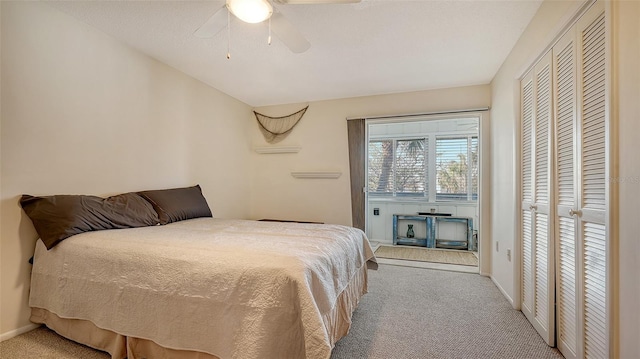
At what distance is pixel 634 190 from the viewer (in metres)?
1.02

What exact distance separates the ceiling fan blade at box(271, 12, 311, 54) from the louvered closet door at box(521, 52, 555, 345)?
168 centimetres

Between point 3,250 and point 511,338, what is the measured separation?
3481 mm

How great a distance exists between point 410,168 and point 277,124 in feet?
8.83

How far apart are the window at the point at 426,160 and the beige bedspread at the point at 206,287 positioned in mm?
3578

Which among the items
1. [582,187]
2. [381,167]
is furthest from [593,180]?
[381,167]

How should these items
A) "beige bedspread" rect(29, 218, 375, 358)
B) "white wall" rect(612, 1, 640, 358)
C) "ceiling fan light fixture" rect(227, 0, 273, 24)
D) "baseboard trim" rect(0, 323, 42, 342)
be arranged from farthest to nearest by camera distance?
"baseboard trim" rect(0, 323, 42, 342)
"ceiling fan light fixture" rect(227, 0, 273, 24)
"beige bedspread" rect(29, 218, 375, 358)
"white wall" rect(612, 1, 640, 358)

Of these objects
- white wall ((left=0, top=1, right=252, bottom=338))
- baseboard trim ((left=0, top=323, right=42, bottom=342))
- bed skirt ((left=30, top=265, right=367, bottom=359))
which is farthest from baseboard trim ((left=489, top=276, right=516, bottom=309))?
baseboard trim ((left=0, top=323, right=42, bottom=342))

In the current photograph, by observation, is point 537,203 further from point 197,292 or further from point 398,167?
point 398,167

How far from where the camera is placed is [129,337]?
1.50 meters

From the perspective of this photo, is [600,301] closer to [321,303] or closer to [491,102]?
[321,303]

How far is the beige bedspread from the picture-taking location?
1.21 meters

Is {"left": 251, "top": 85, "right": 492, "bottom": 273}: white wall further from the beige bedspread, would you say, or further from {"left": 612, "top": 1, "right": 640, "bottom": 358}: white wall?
{"left": 612, "top": 1, "right": 640, "bottom": 358}: white wall

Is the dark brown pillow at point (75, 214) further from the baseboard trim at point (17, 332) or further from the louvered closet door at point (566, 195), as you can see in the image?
the louvered closet door at point (566, 195)

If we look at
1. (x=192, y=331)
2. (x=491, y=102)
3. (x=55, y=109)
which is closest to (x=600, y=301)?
(x=192, y=331)
